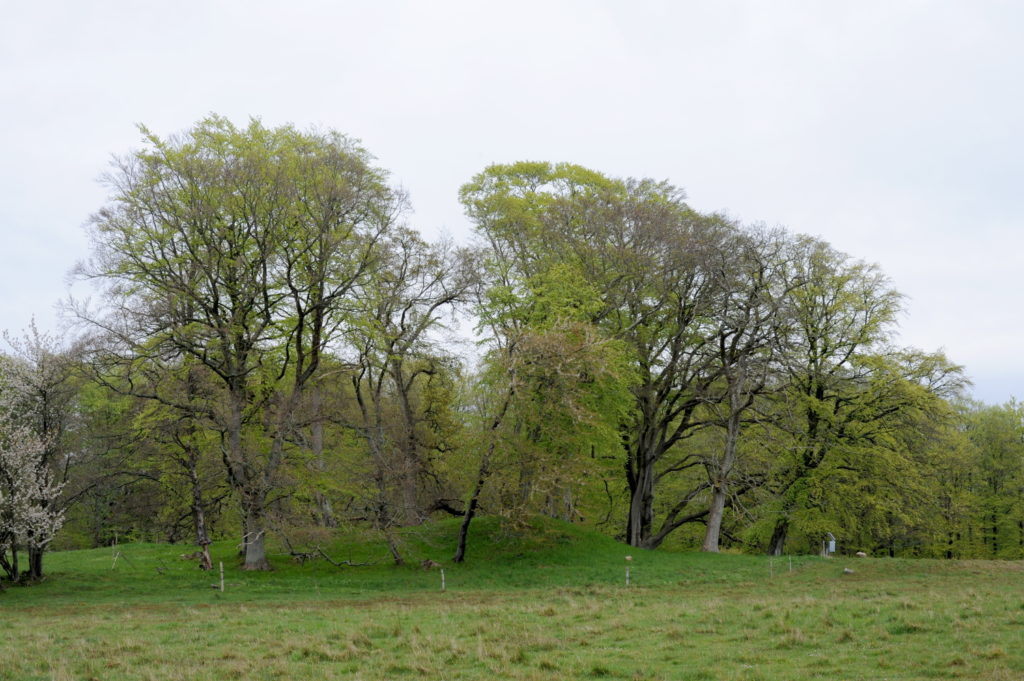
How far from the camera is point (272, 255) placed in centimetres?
3095

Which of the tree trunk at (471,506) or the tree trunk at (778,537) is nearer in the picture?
the tree trunk at (471,506)

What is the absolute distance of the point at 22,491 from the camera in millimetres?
25219

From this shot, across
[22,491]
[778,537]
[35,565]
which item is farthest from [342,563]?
[778,537]

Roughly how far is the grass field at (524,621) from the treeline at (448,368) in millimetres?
2680

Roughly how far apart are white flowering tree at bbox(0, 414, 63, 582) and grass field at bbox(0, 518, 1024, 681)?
2.08 metres

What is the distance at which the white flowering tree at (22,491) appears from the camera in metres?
25.1

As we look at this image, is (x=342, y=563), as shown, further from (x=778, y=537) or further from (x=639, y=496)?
(x=778, y=537)

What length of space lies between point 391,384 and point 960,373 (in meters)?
30.7

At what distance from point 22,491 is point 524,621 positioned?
17.5 m

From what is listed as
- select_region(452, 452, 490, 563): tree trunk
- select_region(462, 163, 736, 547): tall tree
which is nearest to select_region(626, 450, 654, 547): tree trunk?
select_region(462, 163, 736, 547): tall tree

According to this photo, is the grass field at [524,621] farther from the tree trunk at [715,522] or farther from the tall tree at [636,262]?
the tall tree at [636,262]

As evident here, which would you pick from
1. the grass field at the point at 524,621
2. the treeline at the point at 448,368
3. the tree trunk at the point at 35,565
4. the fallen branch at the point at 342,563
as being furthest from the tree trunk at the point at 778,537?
the tree trunk at the point at 35,565

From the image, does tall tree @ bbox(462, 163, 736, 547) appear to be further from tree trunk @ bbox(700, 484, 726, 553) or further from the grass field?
the grass field

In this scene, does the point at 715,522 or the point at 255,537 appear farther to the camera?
the point at 715,522
